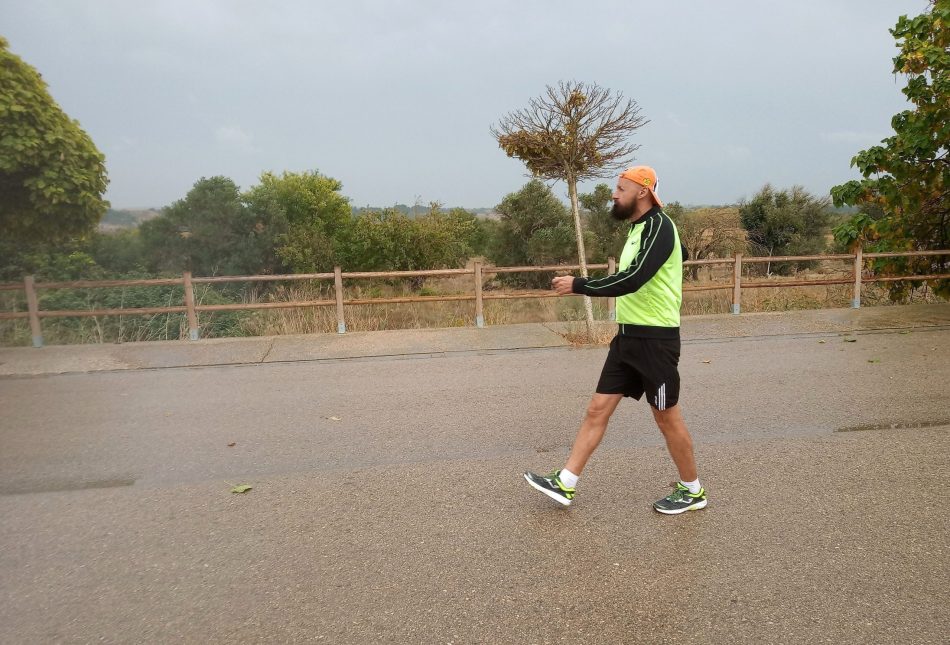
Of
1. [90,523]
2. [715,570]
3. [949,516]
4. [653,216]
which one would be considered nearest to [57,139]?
[90,523]

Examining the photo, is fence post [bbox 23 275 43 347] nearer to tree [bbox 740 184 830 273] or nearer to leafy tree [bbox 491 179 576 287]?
leafy tree [bbox 491 179 576 287]

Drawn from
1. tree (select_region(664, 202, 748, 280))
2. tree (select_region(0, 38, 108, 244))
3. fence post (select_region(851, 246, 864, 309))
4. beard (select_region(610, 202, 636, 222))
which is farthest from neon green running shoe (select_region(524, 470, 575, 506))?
tree (select_region(664, 202, 748, 280))

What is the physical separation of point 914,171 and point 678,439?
38.3 ft

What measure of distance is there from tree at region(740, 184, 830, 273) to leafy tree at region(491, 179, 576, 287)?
8741 mm

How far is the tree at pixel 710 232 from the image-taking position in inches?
1009

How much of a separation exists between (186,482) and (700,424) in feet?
12.9

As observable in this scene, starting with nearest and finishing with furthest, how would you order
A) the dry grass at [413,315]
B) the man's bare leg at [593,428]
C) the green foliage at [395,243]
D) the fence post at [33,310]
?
the man's bare leg at [593,428]
the fence post at [33,310]
the dry grass at [413,315]
the green foliage at [395,243]

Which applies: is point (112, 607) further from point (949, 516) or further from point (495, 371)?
point (495, 371)

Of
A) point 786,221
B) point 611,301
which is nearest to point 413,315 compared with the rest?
point 611,301

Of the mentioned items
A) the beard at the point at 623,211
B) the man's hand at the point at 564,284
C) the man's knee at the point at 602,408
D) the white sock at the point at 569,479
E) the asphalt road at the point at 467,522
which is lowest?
the asphalt road at the point at 467,522

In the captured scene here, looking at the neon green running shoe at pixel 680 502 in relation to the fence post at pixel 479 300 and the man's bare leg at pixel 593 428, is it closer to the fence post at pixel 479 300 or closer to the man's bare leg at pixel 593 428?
the man's bare leg at pixel 593 428

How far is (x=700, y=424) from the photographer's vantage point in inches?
219

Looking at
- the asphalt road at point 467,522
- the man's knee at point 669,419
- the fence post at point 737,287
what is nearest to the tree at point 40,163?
the asphalt road at point 467,522

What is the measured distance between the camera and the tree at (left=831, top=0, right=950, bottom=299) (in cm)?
1162
